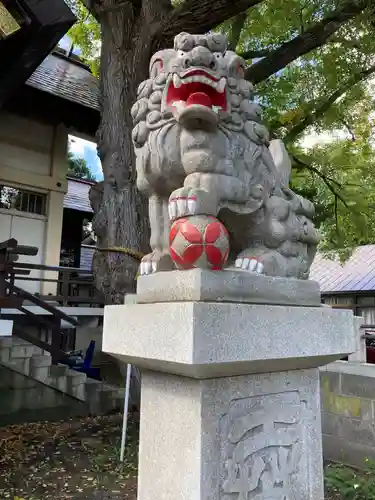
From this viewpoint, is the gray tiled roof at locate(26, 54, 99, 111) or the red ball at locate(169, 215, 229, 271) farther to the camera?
the gray tiled roof at locate(26, 54, 99, 111)

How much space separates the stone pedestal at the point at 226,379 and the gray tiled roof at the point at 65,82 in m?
7.38

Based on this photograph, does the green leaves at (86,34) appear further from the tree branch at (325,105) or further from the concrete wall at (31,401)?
the concrete wall at (31,401)

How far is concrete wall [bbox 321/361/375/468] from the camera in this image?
426 centimetres

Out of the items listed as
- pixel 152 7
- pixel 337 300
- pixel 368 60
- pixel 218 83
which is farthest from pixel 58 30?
pixel 337 300

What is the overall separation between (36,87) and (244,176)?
7207 mm

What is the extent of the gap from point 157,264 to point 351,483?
3043 mm

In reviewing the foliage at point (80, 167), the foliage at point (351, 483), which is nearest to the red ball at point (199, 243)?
the foliage at point (351, 483)

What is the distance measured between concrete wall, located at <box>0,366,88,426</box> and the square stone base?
4.96 m

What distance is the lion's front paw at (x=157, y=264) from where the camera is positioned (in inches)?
76.5

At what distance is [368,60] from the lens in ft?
22.4

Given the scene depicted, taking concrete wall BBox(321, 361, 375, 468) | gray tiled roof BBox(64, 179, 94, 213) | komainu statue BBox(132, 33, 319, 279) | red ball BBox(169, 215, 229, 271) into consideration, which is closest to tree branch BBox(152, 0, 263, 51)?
komainu statue BBox(132, 33, 319, 279)

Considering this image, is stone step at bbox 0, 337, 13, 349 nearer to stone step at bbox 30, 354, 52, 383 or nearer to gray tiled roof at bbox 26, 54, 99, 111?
stone step at bbox 30, 354, 52, 383

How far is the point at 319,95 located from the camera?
7.23m

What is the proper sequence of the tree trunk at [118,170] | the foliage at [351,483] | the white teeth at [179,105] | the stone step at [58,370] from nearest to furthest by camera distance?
1. the white teeth at [179,105]
2. the foliage at [351,483]
3. the tree trunk at [118,170]
4. the stone step at [58,370]
